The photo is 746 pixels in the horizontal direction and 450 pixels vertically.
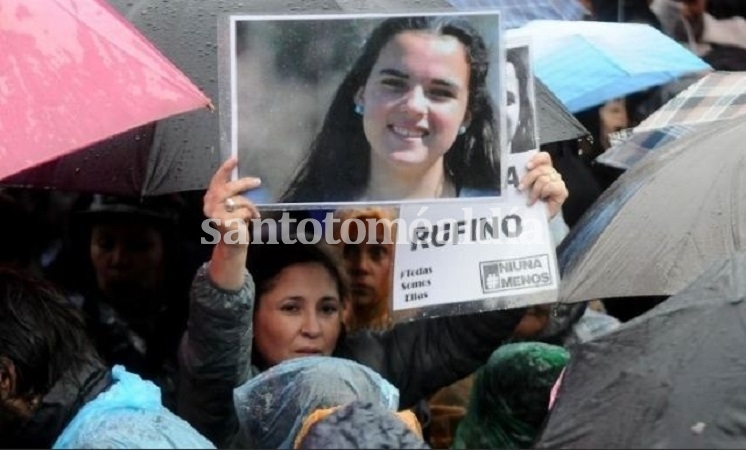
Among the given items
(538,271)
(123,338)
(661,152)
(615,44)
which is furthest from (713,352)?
(615,44)

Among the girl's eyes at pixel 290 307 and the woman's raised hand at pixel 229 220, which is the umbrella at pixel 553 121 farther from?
the woman's raised hand at pixel 229 220

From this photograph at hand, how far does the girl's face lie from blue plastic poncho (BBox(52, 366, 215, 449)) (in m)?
0.70

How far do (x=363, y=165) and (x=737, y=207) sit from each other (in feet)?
2.74

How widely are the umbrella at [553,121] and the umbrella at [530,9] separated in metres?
0.90

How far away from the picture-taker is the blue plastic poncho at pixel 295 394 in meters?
3.21

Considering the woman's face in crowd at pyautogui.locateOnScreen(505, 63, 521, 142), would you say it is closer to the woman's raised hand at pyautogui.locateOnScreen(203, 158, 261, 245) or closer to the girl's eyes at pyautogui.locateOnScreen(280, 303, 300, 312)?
the woman's raised hand at pyautogui.locateOnScreen(203, 158, 261, 245)

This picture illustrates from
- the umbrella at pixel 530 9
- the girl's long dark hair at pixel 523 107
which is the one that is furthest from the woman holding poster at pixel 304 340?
the umbrella at pixel 530 9

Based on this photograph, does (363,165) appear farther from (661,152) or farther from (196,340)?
(661,152)

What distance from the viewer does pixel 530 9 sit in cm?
566

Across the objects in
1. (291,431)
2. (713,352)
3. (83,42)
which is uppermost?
(83,42)

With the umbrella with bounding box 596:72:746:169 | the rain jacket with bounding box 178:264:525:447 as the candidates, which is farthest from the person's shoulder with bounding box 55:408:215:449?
the umbrella with bounding box 596:72:746:169

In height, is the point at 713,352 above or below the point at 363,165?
below

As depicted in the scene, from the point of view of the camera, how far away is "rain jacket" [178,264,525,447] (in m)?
3.48

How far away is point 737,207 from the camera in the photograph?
3637 millimetres
